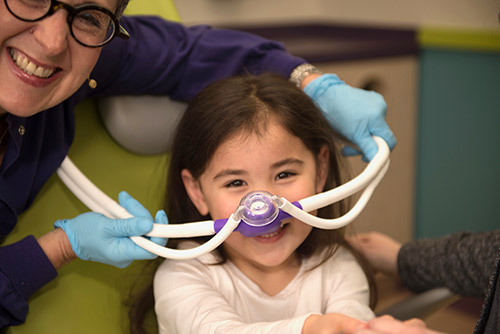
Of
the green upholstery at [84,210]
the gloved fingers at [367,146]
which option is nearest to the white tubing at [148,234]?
the green upholstery at [84,210]

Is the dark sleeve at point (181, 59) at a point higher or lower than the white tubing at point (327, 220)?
higher

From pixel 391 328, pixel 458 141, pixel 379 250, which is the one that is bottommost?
pixel 458 141

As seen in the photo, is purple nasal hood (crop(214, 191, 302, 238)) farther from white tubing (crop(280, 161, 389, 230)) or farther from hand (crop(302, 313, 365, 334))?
hand (crop(302, 313, 365, 334))

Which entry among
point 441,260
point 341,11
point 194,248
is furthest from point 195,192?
point 341,11

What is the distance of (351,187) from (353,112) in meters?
0.26

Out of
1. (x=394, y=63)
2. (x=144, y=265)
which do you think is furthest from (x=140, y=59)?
(x=394, y=63)

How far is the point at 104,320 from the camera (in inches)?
43.3

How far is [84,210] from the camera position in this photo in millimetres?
1197

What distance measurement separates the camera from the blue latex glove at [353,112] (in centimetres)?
110

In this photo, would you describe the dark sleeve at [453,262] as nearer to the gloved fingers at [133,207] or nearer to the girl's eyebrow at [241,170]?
the girl's eyebrow at [241,170]

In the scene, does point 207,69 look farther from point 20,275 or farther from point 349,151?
point 20,275

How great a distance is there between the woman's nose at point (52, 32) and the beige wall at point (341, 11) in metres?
1.43

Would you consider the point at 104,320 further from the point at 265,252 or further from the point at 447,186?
the point at 447,186

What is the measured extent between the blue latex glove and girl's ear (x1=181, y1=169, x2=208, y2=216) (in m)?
0.31
